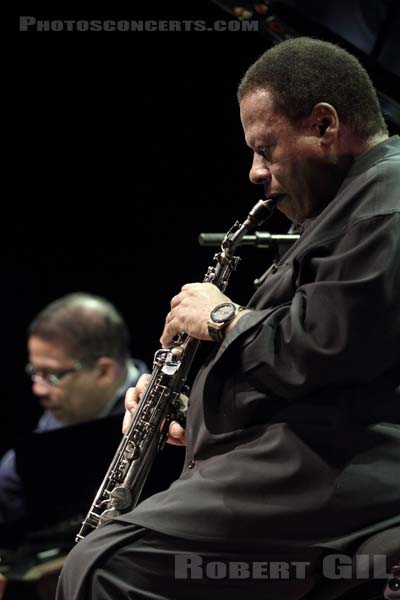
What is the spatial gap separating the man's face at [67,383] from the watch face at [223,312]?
96.9 inches

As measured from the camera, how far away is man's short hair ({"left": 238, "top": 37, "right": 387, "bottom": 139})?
7.41ft

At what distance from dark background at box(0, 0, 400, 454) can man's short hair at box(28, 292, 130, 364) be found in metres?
0.82

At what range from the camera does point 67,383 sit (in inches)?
179

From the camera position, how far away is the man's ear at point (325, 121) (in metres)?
2.24

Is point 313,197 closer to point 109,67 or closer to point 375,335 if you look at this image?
point 375,335

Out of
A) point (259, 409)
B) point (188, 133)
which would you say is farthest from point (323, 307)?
point (188, 133)

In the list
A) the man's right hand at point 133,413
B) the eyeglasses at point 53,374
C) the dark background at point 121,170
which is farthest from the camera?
the dark background at point 121,170

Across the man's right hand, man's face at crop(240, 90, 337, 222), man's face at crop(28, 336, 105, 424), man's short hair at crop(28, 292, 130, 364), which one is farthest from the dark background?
man's face at crop(240, 90, 337, 222)

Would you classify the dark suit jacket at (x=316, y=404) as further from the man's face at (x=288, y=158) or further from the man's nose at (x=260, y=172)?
the man's nose at (x=260, y=172)

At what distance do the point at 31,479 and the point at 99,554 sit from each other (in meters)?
1.67

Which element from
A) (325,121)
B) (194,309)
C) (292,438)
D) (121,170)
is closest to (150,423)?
(194,309)

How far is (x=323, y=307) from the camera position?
1972 millimetres

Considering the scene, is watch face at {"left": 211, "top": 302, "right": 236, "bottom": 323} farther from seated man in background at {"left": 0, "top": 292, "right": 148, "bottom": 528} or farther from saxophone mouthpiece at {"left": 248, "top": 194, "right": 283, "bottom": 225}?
seated man in background at {"left": 0, "top": 292, "right": 148, "bottom": 528}

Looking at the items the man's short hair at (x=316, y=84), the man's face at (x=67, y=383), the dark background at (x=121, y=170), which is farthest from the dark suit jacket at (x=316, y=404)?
the dark background at (x=121, y=170)
